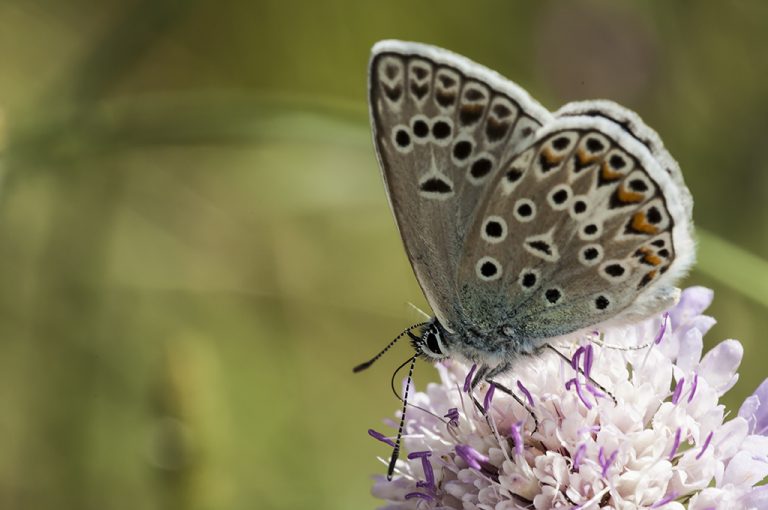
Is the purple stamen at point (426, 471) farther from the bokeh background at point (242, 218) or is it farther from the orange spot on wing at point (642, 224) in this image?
the bokeh background at point (242, 218)

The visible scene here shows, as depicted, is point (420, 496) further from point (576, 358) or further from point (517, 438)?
A: point (576, 358)

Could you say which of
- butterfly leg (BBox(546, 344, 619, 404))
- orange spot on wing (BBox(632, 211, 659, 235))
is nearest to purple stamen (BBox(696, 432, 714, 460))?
butterfly leg (BBox(546, 344, 619, 404))

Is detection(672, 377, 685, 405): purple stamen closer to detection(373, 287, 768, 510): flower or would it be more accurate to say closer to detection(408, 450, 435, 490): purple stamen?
detection(373, 287, 768, 510): flower

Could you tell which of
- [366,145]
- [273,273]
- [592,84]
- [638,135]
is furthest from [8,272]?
[638,135]

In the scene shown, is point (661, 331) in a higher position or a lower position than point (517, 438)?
higher

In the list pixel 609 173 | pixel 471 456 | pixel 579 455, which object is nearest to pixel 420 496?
pixel 471 456

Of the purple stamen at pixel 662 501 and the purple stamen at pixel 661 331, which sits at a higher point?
the purple stamen at pixel 661 331

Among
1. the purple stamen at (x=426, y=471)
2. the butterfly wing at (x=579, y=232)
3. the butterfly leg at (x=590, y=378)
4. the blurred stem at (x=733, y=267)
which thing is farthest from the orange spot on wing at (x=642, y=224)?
the blurred stem at (x=733, y=267)
